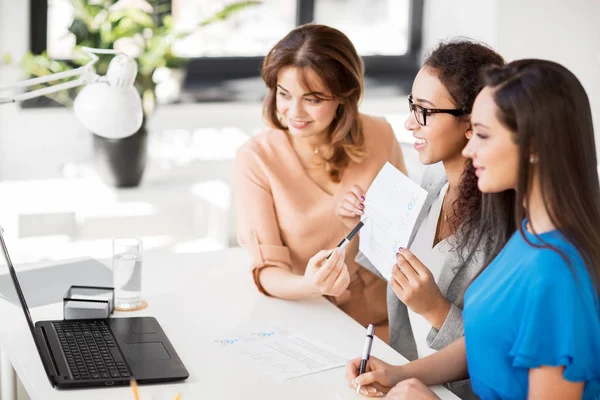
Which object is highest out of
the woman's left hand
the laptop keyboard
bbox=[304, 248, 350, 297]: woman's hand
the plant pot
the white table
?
bbox=[304, 248, 350, 297]: woman's hand

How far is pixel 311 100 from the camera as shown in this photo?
212cm

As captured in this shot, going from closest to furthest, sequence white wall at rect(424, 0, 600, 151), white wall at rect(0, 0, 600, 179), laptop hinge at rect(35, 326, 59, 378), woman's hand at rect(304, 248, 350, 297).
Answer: laptop hinge at rect(35, 326, 59, 378)
woman's hand at rect(304, 248, 350, 297)
white wall at rect(0, 0, 600, 179)
white wall at rect(424, 0, 600, 151)

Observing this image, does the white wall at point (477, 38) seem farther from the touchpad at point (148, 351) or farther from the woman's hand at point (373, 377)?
the woman's hand at point (373, 377)

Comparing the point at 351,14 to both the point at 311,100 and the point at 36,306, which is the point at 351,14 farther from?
the point at 36,306

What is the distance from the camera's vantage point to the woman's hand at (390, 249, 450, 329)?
5.47ft

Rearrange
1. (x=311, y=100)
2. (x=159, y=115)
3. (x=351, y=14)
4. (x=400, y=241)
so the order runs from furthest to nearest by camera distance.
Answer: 1. (x=351, y=14)
2. (x=159, y=115)
3. (x=311, y=100)
4. (x=400, y=241)

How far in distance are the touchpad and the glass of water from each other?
0.75 ft

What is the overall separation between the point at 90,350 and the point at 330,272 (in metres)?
0.54

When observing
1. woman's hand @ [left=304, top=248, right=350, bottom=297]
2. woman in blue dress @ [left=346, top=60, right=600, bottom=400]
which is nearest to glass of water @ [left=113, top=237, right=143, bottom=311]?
woman's hand @ [left=304, top=248, right=350, bottom=297]

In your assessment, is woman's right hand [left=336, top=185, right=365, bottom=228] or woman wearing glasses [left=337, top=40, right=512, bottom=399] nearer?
woman wearing glasses [left=337, top=40, right=512, bottom=399]

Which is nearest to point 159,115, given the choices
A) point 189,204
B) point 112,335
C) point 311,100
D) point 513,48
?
point 189,204

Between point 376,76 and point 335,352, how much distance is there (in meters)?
3.16

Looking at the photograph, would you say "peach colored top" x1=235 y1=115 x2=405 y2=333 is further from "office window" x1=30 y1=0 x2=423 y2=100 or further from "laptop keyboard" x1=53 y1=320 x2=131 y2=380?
"office window" x1=30 y1=0 x2=423 y2=100

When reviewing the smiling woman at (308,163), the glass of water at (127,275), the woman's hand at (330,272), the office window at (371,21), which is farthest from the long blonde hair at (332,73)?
the office window at (371,21)
